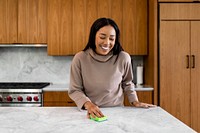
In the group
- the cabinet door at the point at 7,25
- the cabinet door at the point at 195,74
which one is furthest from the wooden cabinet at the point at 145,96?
the cabinet door at the point at 7,25

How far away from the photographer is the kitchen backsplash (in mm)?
3885

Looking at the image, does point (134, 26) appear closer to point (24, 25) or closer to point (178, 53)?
point (178, 53)

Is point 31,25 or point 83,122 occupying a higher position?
point 31,25

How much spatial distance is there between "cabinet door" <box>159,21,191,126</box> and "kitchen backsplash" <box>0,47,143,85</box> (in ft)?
4.62

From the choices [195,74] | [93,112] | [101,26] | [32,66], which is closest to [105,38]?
[101,26]

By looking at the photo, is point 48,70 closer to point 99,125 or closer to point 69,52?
point 69,52

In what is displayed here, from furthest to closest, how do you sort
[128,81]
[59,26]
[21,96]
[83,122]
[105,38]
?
[59,26] < [21,96] < [128,81] < [105,38] < [83,122]

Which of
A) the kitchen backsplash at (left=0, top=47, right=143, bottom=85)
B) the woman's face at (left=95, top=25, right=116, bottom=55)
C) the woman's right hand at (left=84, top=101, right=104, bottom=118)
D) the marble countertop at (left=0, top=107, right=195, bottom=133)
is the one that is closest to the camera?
the marble countertop at (left=0, top=107, right=195, bottom=133)

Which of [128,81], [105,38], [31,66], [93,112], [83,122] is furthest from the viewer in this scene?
[31,66]

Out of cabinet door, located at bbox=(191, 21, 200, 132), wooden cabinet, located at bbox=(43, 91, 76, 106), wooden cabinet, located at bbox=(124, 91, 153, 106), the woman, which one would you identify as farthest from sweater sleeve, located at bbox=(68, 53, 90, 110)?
cabinet door, located at bbox=(191, 21, 200, 132)

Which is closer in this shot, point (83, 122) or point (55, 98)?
point (83, 122)

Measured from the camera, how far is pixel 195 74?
3.30 metres

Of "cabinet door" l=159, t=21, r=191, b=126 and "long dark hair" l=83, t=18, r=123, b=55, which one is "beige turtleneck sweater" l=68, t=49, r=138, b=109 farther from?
→ "cabinet door" l=159, t=21, r=191, b=126

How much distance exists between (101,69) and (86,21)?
1.75 meters
